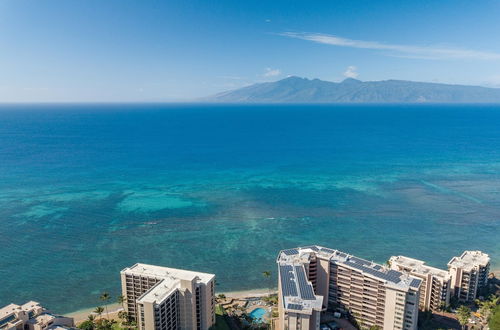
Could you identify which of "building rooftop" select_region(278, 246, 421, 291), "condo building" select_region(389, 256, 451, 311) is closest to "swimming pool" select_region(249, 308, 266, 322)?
"building rooftop" select_region(278, 246, 421, 291)

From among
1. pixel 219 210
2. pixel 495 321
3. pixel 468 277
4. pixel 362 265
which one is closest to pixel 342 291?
pixel 362 265

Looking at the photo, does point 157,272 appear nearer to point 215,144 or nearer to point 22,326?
point 22,326

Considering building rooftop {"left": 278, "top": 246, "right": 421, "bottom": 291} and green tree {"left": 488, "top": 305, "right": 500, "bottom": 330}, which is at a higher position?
building rooftop {"left": 278, "top": 246, "right": 421, "bottom": 291}

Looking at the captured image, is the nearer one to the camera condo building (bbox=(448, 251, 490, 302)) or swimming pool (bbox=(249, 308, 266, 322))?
swimming pool (bbox=(249, 308, 266, 322))

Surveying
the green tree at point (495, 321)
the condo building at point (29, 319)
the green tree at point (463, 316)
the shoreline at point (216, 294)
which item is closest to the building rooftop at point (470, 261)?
the green tree at point (463, 316)

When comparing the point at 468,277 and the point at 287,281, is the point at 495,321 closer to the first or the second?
the point at 468,277

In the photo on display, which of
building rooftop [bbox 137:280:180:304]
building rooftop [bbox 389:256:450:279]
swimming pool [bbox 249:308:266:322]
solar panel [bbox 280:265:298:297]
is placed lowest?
swimming pool [bbox 249:308:266:322]

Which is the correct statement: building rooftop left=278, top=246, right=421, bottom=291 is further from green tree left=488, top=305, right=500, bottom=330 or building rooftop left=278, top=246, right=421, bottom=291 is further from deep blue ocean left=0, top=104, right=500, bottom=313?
deep blue ocean left=0, top=104, right=500, bottom=313
